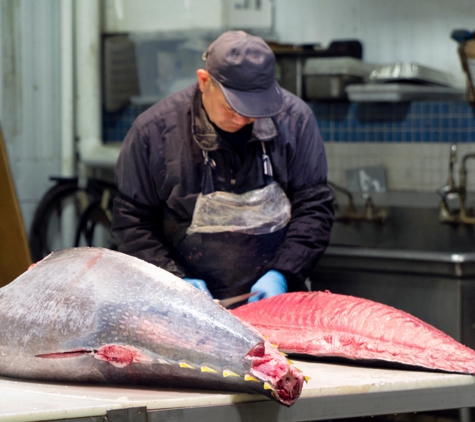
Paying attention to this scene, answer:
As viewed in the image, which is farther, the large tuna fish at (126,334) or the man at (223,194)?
the man at (223,194)

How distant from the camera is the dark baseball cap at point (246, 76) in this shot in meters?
2.35

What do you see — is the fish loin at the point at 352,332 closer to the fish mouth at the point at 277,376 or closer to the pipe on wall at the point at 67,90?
the fish mouth at the point at 277,376

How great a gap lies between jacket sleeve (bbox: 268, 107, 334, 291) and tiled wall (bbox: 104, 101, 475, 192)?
80.1 inches

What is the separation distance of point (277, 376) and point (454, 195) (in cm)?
297

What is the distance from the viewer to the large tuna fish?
5.22ft

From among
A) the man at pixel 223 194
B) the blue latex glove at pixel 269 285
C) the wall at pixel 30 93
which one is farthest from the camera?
the wall at pixel 30 93

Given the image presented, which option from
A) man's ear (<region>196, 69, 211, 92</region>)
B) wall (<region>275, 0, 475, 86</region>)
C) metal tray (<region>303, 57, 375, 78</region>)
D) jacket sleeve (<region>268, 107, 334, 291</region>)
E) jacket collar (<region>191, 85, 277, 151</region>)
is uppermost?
wall (<region>275, 0, 475, 86</region>)

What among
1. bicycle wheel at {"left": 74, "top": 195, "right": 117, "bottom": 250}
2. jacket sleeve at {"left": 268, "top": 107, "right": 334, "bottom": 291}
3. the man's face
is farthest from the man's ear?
bicycle wheel at {"left": 74, "top": 195, "right": 117, "bottom": 250}

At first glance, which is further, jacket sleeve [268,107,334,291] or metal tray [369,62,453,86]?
metal tray [369,62,453,86]

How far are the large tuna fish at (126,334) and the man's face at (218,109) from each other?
29.8 inches

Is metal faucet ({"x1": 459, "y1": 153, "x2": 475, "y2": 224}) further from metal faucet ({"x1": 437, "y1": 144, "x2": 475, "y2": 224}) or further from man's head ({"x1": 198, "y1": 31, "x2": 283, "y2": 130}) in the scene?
man's head ({"x1": 198, "y1": 31, "x2": 283, "y2": 130})

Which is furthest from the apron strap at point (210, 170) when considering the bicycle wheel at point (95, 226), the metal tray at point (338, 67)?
the bicycle wheel at point (95, 226)

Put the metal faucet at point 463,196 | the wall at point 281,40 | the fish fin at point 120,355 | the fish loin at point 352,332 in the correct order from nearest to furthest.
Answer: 1. the fish fin at point 120,355
2. the fish loin at point 352,332
3. the metal faucet at point 463,196
4. the wall at point 281,40

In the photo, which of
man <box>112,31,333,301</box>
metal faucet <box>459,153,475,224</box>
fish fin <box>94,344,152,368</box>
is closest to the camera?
fish fin <box>94,344,152,368</box>
